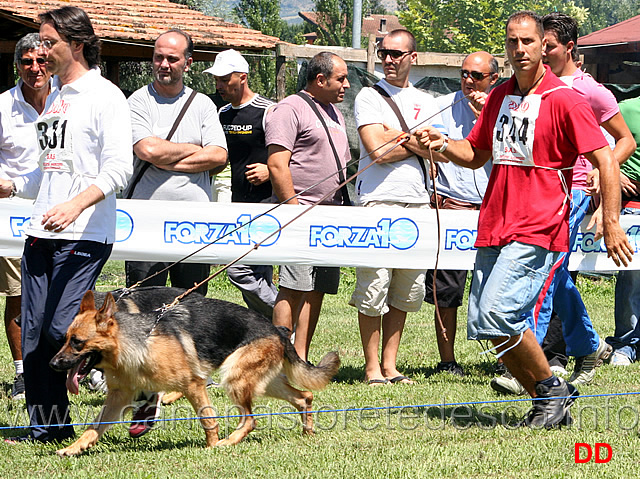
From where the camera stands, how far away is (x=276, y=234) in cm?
691

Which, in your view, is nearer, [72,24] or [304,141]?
[72,24]

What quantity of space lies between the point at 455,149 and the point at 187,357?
2.04m

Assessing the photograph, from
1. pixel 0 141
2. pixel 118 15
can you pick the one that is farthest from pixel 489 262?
pixel 118 15

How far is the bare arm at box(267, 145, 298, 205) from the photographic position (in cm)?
664

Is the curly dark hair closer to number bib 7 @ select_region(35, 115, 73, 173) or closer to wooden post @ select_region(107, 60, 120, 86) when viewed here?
number bib 7 @ select_region(35, 115, 73, 173)

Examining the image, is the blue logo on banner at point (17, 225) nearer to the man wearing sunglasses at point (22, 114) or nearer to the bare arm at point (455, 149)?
the man wearing sunglasses at point (22, 114)

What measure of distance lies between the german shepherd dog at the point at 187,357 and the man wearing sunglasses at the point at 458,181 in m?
2.02

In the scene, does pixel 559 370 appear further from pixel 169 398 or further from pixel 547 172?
pixel 169 398

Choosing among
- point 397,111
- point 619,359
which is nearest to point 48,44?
point 397,111

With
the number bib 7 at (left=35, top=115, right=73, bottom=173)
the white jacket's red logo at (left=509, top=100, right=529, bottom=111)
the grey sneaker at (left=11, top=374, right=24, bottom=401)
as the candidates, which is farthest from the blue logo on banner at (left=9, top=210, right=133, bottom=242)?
the white jacket's red logo at (left=509, top=100, right=529, bottom=111)

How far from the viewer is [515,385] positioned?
20.2ft

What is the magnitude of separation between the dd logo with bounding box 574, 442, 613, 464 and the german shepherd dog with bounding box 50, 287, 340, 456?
1546mm

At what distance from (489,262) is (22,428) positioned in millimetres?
2982

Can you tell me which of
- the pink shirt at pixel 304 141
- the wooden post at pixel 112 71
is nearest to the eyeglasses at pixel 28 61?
the pink shirt at pixel 304 141
